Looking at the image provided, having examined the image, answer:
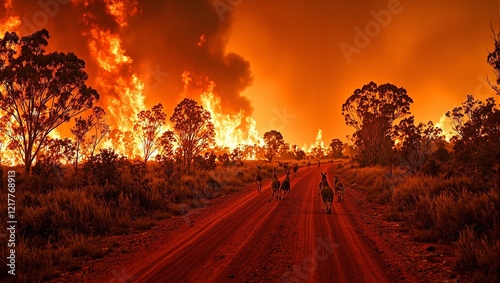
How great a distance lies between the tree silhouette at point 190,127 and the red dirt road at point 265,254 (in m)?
33.8

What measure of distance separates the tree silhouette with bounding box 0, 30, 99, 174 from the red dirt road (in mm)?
26760

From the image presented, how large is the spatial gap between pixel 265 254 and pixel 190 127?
38685 millimetres

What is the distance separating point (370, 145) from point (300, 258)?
43.6 meters

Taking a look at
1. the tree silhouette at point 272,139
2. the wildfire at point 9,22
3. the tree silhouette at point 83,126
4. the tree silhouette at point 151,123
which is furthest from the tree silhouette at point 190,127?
the tree silhouette at point 272,139

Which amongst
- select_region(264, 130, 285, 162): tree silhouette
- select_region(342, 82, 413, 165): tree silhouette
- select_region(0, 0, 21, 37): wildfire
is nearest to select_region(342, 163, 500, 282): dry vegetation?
select_region(342, 82, 413, 165): tree silhouette

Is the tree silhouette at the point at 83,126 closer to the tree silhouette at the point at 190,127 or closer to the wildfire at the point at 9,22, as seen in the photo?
the tree silhouette at the point at 190,127

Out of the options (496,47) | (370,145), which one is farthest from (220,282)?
(370,145)

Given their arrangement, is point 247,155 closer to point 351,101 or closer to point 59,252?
point 351,101

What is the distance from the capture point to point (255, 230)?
9234 mm

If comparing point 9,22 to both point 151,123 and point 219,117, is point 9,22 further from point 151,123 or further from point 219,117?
point 219,117

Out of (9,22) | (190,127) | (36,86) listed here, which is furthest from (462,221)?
(9,22)

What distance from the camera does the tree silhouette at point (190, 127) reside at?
43719 millimetres

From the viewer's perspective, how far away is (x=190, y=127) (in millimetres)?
43969

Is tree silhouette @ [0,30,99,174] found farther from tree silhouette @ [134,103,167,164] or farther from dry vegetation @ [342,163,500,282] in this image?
dry vegetation @ [342,163,500,282]
